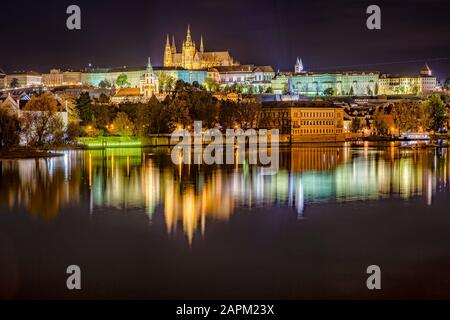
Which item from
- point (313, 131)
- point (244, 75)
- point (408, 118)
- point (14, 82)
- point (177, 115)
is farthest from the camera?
point (14, 82)

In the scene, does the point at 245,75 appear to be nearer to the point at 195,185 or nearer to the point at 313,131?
the point at 313,131

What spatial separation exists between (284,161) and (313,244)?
46.4 feet

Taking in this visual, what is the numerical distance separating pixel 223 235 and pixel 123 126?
25.7 m

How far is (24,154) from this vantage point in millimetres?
24078

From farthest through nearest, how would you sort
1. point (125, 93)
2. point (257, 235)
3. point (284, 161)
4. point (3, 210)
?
point (125, 93), point (284, 161), point (3, 210), point (257, 235)

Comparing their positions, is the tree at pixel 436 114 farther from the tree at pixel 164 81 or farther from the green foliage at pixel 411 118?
the tree at pixel 164 81

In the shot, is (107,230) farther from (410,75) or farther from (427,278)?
(410,75)

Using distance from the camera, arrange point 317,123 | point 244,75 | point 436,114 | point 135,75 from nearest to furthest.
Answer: point 317,123, point 436,114, point 244,75, point 135,75

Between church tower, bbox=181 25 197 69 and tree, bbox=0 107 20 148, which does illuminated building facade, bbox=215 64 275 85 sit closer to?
church tower, bbox=181 25 197 69

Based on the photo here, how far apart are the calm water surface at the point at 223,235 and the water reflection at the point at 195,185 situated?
37 millimetres

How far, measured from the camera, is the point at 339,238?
9.98 meters

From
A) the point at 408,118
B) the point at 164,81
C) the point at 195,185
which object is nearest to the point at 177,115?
the point at 408,118

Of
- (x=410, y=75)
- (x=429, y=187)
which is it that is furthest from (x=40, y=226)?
(x=410, y=75)

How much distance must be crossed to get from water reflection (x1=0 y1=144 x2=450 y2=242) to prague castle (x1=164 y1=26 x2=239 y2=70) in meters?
71.1
